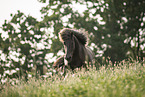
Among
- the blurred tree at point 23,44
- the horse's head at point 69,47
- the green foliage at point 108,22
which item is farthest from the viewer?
the blurred tree at point 23,44

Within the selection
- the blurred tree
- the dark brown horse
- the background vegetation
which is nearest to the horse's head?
the dark brown horse

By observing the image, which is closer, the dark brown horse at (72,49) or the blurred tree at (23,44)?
the dark brown horse at (72,49)

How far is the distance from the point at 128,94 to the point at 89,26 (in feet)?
57.2

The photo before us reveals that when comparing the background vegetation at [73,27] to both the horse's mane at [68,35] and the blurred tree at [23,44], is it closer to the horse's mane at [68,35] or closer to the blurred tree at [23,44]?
the blurred tree at [23,44]

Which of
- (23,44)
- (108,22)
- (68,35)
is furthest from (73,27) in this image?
(68,35)

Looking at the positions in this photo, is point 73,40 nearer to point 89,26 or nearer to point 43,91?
point 43,91

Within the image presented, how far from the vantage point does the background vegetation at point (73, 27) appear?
18.8 m

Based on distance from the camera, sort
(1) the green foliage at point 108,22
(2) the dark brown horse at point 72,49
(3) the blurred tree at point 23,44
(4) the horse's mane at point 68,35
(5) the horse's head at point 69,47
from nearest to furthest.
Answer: (5) the horse's head at point 69,47 → (2) the dark brown horse at point 72,49 → (4) the horse's mane at point 68,35 → (1) the green foliage at point 108,22 → (3) the blurred tree at point 23,44

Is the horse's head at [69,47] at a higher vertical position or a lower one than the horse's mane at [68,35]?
lower

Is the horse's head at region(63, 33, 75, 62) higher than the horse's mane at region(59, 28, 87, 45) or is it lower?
lower

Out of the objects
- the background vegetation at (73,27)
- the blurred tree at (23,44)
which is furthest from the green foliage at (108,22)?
the blurred tree at (23,44)

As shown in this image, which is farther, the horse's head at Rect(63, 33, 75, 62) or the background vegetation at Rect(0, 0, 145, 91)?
the background vegetation at Rect(0, 0, 145, 91)

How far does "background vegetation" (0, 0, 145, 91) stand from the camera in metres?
18.8

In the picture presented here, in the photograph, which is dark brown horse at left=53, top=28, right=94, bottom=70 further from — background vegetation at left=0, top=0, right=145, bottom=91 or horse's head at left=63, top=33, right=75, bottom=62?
background vegetation at left=0, top=0, right=145, bottom=91
